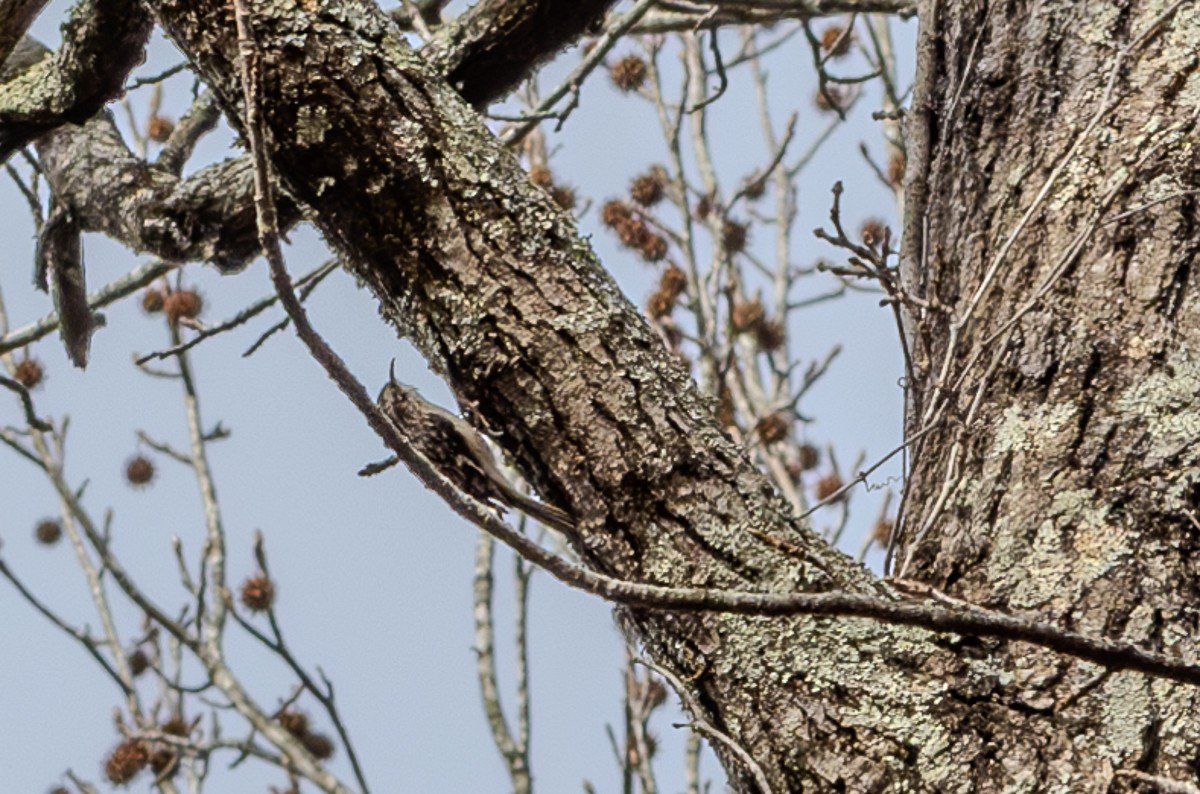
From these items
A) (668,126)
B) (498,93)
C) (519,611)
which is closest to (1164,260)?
(498,93)

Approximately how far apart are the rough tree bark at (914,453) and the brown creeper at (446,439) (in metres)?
0.56

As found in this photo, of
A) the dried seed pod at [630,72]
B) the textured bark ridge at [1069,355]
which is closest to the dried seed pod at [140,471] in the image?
the dried seed pod at [630,72]

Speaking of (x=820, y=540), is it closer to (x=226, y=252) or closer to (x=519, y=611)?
(x=226, y=252)

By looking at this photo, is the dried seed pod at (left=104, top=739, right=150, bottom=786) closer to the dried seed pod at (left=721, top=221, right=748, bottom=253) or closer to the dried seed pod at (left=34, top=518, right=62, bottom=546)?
the dried seed pod at (left=34, top=518, right=62, bottom=546)

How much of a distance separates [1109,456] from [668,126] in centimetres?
329

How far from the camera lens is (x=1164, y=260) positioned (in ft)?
5.55

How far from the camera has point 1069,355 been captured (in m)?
1.66

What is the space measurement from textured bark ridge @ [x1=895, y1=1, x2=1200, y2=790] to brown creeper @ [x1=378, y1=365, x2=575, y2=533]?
26.2 inches

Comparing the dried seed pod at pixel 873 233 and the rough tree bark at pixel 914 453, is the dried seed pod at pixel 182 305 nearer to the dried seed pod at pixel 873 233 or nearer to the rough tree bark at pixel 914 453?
the dried seed pod at pixel 873 233

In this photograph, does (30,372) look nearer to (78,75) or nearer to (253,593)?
(253,593)

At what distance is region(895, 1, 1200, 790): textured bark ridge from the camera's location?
1382 mm

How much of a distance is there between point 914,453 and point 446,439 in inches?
30.4

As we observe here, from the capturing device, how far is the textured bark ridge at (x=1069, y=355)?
1.38m

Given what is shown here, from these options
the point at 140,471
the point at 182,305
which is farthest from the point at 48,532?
the point at 182,305
